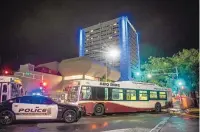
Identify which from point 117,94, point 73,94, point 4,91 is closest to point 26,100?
point 4,91

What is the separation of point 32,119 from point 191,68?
2969 cm

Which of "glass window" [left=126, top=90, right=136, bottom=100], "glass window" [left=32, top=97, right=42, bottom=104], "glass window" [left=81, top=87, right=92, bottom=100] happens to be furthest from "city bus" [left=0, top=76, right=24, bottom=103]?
"glass window" [left=126, top=90, right=136, bottom=100]

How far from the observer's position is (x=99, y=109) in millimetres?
17547

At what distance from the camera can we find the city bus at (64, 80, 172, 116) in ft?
56.0

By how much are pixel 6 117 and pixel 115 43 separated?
11223cm

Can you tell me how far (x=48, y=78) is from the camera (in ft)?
144

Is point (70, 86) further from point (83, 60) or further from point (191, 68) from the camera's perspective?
point (83, 60)

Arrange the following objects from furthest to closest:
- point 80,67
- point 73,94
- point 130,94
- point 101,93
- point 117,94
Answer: point 80,67 → point 130,94 → point 117,94 → point 101,93 → point 73,94

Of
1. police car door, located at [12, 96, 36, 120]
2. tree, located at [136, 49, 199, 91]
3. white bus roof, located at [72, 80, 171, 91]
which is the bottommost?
police car door, located at [12, 96, 36, 120]

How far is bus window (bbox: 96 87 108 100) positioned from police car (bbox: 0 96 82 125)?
16.0 feet

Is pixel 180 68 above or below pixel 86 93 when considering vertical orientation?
above

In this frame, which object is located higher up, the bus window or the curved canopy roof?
the curved canopy roof

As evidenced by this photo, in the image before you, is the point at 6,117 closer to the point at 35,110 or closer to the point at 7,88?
the point at 35,110

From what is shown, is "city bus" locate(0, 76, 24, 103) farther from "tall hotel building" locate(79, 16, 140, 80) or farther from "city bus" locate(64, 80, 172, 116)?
"tall hotel building" locate(79, 16, 140, 80)
